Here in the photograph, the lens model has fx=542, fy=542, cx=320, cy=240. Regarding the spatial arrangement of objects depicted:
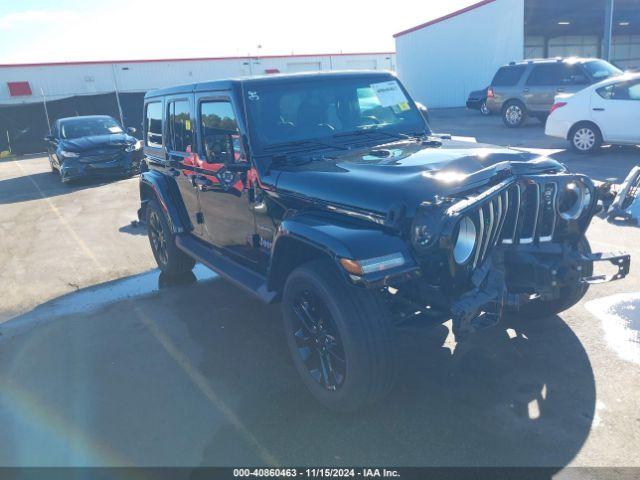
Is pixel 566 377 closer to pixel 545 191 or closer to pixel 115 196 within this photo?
pixel 545 191

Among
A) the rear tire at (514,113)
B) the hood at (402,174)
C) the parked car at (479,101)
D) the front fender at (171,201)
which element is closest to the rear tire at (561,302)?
the hood at (402,174)

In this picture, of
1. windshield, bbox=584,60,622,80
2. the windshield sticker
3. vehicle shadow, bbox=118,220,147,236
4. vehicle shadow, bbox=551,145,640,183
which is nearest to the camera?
the windshield sticker

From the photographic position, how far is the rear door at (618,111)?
1049 centimetres

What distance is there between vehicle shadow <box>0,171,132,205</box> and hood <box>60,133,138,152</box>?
88cm

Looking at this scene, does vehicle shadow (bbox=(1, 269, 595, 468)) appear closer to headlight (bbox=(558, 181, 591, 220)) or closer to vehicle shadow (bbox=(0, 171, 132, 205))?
headlight (bbox=(558, 181, 591, 220))

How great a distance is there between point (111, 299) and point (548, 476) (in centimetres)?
456

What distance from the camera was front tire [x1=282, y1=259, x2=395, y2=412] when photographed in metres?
3.02

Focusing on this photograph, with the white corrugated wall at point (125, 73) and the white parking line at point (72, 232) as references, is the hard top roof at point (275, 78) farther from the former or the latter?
the white corrugated wall at point (125, 73)

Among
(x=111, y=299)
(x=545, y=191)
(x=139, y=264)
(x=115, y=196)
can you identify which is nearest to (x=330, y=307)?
(x=545, y=191)

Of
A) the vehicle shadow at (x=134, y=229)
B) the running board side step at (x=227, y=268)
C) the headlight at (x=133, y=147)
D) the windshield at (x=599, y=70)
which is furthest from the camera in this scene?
the windshield at (x=599, y=70)

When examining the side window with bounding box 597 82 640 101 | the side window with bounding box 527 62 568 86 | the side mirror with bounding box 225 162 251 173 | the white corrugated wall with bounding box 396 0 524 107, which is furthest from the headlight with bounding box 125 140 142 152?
the white corrugated wall with bounding box 396 0 524 107

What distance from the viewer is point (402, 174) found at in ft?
11.0

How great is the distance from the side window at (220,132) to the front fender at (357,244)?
1061 millimetres

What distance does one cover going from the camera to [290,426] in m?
3.31
